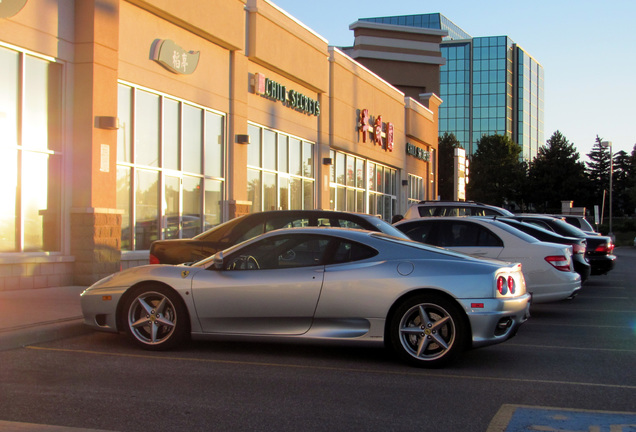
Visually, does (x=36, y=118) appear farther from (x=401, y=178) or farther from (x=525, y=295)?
(x=401, y=178)

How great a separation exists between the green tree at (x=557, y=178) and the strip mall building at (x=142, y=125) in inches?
1945

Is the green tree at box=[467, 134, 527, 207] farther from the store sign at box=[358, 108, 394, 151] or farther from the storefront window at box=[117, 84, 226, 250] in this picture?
the storefront window at box=[117, 84, 226, 250]

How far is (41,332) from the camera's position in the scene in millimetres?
7984

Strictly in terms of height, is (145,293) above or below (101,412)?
above

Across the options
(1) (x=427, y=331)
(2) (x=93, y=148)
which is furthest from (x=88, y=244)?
(1) (x=427, y=331)

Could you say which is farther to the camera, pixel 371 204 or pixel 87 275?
pixel 371 204

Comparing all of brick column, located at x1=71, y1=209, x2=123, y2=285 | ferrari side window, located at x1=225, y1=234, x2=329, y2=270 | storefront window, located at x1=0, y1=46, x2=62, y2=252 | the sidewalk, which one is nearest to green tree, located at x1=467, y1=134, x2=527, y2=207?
brick column, located at x1=71, y1=209, x2=123, y2=285

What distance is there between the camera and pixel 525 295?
720 cm

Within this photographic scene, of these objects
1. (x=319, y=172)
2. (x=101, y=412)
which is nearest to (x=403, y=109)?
(x=319, y=172)

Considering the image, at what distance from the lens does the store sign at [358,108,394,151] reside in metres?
29.3

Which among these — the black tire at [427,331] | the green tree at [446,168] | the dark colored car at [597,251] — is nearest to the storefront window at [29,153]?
the black tire at [427,331]

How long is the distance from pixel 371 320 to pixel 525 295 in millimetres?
1663

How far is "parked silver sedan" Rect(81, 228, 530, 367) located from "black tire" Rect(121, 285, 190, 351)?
11 millimetres

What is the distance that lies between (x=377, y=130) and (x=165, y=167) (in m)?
16.5
